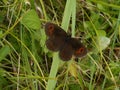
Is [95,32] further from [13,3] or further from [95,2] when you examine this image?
[13,3]

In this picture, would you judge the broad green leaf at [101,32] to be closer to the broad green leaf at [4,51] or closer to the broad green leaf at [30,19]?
the broad green leaf at [30,19]

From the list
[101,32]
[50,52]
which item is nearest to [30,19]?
[50,52]

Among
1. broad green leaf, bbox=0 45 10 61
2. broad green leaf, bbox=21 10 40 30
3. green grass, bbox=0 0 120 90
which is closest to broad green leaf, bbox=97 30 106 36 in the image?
green grass, bbox=0 0 120 90

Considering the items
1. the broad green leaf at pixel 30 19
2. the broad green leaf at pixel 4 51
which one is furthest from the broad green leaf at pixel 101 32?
the broad green leaf at pixel 4 51

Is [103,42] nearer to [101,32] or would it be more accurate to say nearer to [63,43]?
[101,32]

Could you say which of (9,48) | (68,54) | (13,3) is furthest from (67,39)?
(13,3)
